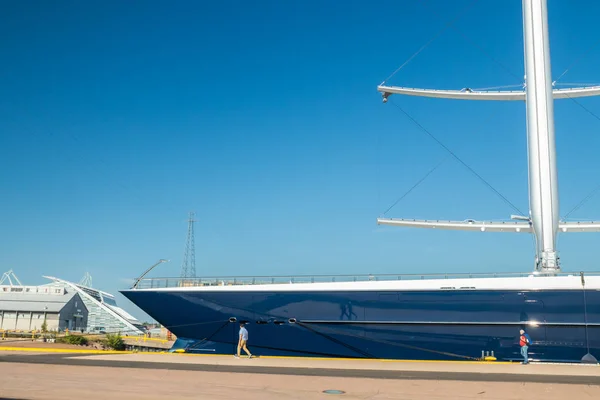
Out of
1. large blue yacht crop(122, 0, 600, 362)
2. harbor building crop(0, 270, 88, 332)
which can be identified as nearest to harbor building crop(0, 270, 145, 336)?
harbor building crop(0, 270, 88, 332)

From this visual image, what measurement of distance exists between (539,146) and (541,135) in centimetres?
42

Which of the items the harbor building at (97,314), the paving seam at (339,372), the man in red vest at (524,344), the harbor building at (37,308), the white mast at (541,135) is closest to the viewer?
the paving seam at (339,372)

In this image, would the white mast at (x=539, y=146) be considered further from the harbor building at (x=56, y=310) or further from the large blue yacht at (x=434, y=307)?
the harbor building at (x=56, y=310)

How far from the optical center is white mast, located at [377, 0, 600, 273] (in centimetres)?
2105

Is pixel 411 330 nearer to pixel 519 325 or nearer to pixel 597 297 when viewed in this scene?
pixel 519 325

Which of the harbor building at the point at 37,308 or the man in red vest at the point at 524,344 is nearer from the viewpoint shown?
the man in red vest at the point at 524,344

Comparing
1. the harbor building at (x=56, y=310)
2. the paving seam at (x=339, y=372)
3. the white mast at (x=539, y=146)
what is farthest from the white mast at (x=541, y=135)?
the harbor building at (x=56, y=310)

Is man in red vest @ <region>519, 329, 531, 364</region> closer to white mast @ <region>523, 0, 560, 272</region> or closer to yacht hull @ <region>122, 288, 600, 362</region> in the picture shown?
yacht hull @ <region>122, 288, 600, 362</region>

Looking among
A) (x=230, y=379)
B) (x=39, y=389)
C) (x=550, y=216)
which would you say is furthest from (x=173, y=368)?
(x=550, y=216)

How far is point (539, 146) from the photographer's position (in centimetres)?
2205

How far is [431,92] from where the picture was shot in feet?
79.5

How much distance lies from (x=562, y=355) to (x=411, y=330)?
4518 millimetres

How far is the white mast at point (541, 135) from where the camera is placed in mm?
20938

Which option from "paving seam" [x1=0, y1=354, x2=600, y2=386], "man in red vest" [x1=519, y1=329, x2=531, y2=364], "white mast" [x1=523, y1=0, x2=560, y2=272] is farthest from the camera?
"white mast" [x1=523, y1=0, x2=560, y2=272]
